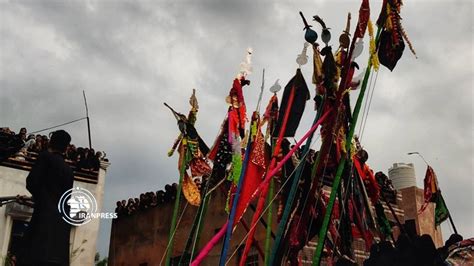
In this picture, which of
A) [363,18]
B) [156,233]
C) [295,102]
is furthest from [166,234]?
[363,18]

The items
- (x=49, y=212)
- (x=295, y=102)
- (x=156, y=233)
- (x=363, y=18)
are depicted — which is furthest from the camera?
(x=156, y=233)

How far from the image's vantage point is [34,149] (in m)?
13.7

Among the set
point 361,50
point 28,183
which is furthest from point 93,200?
point 28,183

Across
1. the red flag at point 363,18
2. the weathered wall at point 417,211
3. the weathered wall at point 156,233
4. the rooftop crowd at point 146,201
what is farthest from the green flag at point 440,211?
the rooftop crowd at point 146,201

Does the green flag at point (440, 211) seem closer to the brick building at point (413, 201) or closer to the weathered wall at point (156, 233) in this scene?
the brick building at point (413, 201)

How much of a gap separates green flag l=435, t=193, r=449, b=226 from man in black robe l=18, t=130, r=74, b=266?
10.0 meters

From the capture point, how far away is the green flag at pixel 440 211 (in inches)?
480

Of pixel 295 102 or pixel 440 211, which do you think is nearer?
→ pixel 295 102

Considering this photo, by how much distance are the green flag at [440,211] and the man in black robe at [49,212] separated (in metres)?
10.0

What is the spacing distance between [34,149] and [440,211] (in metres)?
10.7

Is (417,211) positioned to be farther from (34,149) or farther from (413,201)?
(34,149)

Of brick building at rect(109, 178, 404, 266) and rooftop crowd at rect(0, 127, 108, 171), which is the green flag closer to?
brick building at rect(109, 178, 404, 266)

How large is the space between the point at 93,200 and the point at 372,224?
7.77 metres

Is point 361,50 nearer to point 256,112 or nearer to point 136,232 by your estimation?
point 256,112
